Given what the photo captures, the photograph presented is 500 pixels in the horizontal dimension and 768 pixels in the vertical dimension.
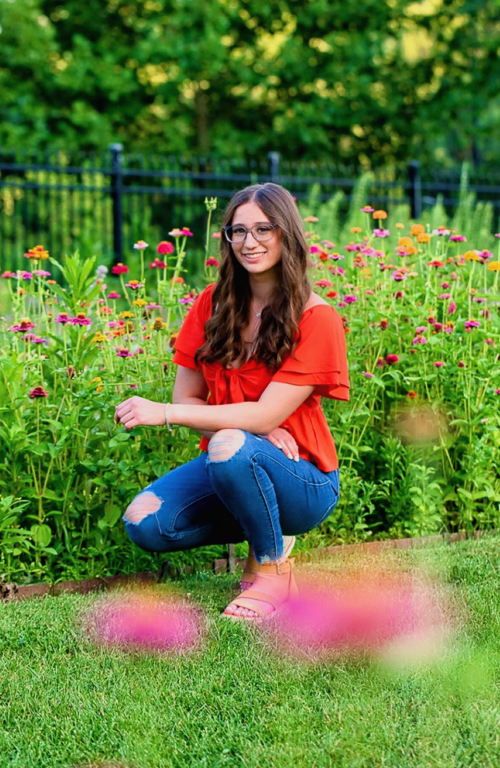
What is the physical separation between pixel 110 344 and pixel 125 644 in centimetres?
134

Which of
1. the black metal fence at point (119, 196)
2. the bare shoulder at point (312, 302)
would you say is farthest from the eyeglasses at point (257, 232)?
the black metal fence at point (119, 196)

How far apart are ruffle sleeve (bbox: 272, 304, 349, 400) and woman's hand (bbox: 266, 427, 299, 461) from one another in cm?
19

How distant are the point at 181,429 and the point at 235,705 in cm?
130

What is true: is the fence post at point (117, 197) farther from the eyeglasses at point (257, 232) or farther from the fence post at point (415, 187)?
the eyeglasses at point (257, 232)

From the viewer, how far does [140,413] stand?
2789mm

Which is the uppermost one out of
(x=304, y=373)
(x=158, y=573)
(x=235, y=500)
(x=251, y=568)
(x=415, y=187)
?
(x=415, y=187)

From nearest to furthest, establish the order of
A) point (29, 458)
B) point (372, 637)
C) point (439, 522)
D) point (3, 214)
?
point (372, 637)
point (29, 458)
point (439, 522)
point (3, 214)

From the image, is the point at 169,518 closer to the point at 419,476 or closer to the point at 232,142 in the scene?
the point at 419,476

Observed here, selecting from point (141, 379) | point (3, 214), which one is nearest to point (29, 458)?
point (141, 379)

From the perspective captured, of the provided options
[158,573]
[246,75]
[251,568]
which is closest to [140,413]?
[251,568]

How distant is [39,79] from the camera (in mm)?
15258

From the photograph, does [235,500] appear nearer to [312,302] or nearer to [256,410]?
[256,410]

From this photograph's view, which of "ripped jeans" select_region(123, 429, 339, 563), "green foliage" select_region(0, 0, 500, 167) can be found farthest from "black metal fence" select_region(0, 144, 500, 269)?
"ripped jeans" select_region(123, 429, 339, 563)

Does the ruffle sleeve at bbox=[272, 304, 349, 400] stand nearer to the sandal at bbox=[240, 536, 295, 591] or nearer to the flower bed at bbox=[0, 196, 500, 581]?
the sandal at bbox=[240, 536, 295, 591]
